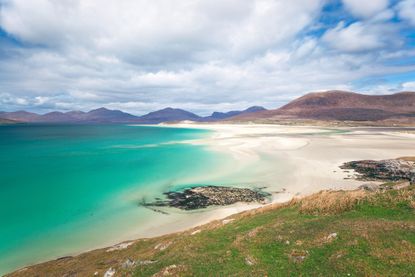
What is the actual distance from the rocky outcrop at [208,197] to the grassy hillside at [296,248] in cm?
1140

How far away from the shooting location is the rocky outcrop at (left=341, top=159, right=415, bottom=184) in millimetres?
38047

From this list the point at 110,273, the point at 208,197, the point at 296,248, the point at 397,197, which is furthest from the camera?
the point at 208,197

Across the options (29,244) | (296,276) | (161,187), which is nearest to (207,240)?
(296,276)

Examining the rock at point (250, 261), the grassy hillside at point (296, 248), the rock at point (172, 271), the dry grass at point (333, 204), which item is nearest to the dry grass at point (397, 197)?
the grassy hillside at point (296, 248)

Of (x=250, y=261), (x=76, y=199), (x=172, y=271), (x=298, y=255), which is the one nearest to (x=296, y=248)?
(x=298, y=255)

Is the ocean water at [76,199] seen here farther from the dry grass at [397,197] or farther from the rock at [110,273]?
the dry grass at [397,197]

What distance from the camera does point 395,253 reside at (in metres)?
10.7

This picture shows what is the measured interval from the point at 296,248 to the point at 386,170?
36.9m

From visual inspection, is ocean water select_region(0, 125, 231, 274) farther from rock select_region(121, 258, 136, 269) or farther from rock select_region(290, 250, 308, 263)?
Result: rock select_region(290, 250, 308, 263)

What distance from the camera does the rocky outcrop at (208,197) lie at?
31.0 meters

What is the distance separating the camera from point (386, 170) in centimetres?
4091

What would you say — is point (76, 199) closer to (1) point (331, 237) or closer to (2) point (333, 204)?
(2) point (333, 204)

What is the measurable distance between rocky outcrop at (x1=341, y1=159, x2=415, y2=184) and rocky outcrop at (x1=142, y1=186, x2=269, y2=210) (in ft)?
59.2

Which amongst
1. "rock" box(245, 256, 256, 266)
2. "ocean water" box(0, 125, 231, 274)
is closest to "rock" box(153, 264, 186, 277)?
"rock" box(245, 256, 256, 266)
